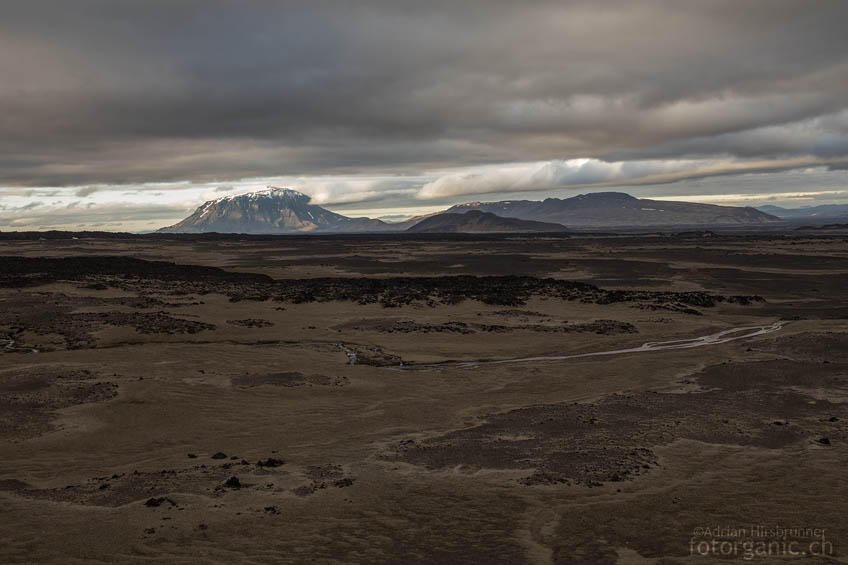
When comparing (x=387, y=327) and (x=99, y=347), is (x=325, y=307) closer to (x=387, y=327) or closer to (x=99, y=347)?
(x=387, y=327)

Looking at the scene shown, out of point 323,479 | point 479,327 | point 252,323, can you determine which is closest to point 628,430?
point 323,479

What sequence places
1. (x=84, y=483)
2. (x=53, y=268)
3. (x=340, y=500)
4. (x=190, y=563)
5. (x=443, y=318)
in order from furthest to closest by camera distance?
(x=53, y=268), (x=443, y=318), (x=84, y=483), (x=340, y=500), (x=190, y=563)

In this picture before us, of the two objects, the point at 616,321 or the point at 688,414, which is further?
the point at 616,321

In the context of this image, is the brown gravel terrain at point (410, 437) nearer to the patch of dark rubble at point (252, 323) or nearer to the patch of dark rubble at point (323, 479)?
the patch of dark rubble at point (323, 479)

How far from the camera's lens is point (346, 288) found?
57.4 meters

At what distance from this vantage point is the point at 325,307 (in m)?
47.5

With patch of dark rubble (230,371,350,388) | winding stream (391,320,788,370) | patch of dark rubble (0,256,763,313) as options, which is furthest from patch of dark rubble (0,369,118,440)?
patch of dark rubble (0,256,763,313)

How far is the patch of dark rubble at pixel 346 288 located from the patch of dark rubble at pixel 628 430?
982 inches

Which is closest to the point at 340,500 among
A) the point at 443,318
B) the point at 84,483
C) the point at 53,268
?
the point at 84,483

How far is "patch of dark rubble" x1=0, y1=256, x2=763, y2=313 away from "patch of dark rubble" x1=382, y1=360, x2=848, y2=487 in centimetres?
2494

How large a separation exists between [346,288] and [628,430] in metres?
41.4

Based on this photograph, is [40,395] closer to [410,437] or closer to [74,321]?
[410,437]

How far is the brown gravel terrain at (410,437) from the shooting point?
36.9ft

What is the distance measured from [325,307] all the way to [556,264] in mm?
51867
